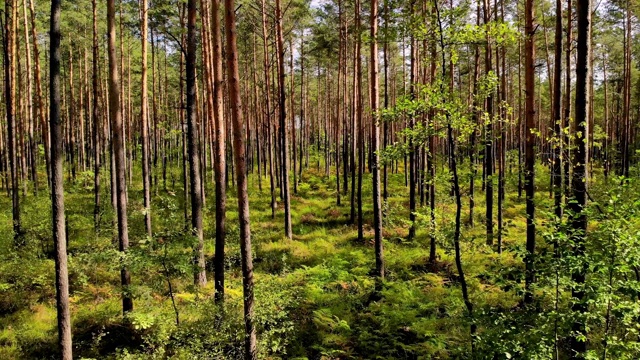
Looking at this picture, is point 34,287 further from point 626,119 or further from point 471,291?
point 626,119

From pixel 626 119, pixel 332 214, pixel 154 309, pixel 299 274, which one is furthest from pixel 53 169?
pixel 626 119

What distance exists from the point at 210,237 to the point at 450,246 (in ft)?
42.2

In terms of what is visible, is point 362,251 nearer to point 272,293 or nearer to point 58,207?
point 272,293

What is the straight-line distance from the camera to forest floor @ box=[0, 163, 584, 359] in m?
7.75

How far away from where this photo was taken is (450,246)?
25.3ft

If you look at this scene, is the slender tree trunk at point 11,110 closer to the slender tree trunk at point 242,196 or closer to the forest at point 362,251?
the forest at point 362,251

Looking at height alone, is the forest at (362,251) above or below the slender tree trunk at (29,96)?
below

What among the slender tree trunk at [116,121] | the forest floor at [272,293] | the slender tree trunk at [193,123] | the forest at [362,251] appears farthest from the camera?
the slender tree trunk at [193,123]

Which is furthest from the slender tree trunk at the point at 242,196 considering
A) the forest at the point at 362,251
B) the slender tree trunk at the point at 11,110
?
the slender tree trunk at the point at 11,110

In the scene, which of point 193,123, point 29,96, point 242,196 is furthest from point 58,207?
point 29,96

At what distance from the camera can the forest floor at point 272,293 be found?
25.4 feet

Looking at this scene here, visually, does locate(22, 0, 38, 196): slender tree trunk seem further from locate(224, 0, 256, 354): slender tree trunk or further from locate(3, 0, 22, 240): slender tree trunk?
locate(224, 0, 256, 354): slender tree trunk

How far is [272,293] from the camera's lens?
776cm

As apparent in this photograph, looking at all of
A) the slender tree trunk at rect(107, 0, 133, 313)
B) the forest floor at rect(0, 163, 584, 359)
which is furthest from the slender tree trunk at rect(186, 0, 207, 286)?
the slender tree trunk at rect(107, 0, 133, 313)
